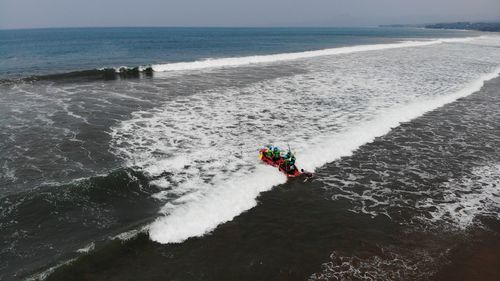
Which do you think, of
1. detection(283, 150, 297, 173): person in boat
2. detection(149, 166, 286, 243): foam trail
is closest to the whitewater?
detection(149, 166, 286, 243): foam trail

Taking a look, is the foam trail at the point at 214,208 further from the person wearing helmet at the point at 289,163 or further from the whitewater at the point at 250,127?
the person wearing helmet at the point at 289,163

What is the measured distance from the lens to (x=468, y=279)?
11297mm

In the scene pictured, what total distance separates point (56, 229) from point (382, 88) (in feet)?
111

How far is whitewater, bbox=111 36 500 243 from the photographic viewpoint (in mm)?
15992

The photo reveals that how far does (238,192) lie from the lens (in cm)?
1641

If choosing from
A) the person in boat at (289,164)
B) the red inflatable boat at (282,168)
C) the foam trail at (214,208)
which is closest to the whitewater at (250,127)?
the foam trail at (214,208)

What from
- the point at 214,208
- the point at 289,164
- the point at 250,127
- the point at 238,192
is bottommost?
the point at 214,208

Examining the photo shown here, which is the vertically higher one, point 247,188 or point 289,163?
point 289,163

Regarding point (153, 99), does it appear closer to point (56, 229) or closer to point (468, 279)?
point (56, 229)

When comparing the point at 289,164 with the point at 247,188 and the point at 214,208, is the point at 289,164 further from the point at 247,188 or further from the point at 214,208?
the point at 214,208

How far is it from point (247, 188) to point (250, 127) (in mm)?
9415

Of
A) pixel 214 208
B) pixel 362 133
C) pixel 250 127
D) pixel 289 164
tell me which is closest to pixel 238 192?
pixel 214 208

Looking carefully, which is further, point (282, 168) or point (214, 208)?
point (282, 168)

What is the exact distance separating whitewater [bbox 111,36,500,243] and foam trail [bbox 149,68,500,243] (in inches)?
1.7
